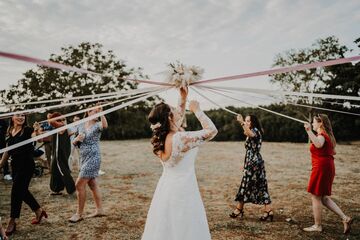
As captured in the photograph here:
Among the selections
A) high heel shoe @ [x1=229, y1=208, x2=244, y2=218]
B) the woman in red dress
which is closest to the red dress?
the woman in red dress

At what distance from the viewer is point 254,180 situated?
18.2ft

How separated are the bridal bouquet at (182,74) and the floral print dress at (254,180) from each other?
8.32 feet

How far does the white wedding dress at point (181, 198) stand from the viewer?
10.3ft

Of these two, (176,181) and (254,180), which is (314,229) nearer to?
(254,180)

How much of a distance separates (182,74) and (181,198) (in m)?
1.34

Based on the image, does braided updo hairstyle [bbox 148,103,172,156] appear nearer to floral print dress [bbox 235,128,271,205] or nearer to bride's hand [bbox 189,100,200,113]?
bride's hand [bbox 189,100,200,113]

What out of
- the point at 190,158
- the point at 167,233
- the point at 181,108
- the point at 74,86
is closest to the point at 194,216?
the point at 167,233

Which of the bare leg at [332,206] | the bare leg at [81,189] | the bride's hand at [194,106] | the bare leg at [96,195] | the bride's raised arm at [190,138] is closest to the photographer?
the bride's raised arm at [190,138]

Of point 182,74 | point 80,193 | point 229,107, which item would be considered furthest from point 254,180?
point 229,107

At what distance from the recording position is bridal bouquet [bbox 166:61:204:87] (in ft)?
11.2

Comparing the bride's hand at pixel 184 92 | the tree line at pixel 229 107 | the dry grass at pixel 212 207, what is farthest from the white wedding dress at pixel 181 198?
the tree line at pixel 229 107

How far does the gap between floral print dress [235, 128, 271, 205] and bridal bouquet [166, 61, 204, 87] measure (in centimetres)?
254

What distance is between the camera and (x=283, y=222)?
537 cm

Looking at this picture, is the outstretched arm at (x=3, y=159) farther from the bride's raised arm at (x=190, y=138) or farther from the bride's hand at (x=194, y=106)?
the bride's hand at (x=194, y=106)
